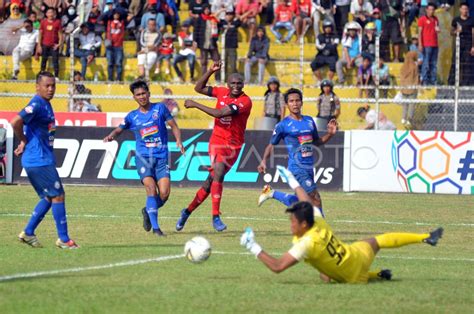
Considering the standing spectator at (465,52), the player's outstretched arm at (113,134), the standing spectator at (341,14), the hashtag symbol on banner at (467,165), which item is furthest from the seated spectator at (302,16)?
the player's outstretched arm at (113,134)

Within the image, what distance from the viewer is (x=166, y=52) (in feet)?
98.8

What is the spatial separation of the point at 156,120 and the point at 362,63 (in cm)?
1370

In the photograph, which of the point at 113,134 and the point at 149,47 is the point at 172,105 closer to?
the point at 149,47

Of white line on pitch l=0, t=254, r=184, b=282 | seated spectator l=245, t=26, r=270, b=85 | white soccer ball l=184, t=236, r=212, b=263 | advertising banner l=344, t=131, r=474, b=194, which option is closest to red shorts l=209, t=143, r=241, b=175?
white line on pitch l=0, t=254, r=184, b=282

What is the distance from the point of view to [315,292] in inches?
391

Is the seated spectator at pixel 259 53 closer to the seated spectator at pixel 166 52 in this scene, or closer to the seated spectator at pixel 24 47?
the seated spectator at pixel 166 52

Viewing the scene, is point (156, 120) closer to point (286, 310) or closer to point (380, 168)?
point (286, 310)

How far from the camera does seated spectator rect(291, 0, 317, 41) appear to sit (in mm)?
30491

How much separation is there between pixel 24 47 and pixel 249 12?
22.5 ft

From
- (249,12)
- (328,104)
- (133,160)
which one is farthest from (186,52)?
(133,160)

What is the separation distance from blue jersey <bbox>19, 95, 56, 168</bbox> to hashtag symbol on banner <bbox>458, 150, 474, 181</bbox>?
12.7 meters

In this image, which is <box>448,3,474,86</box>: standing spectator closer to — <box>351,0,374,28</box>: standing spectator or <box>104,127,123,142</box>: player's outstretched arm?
<box>351,0,374,28</box>: standing spectator

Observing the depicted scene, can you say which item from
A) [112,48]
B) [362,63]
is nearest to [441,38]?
[362,63]

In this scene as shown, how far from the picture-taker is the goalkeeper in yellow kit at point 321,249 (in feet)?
31.8
